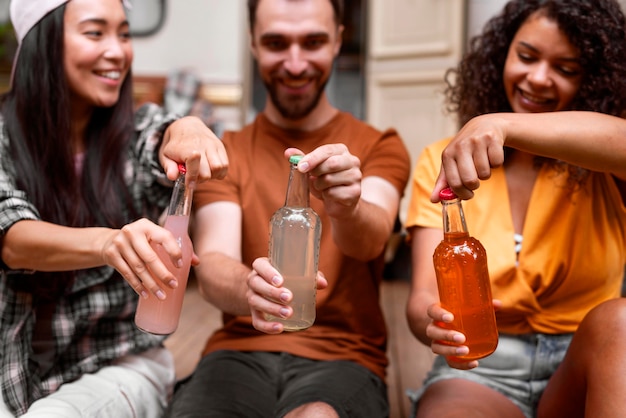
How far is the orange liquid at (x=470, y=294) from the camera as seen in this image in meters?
1.08

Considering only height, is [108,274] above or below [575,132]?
below

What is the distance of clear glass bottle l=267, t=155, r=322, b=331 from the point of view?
1.10m

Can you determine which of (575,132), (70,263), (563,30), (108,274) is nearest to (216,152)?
(70,263)

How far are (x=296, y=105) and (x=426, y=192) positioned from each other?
0.40m

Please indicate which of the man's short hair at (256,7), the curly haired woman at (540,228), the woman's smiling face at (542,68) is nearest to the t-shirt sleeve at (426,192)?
the curly haired woman at (540,228)

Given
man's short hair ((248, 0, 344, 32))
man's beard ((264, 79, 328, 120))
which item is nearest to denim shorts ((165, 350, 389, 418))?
man's beard ((264, 79, 328, 120))

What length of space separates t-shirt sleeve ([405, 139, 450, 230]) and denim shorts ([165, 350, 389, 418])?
1.10 feet

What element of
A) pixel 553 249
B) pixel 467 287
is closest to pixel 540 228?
pixel 553 249

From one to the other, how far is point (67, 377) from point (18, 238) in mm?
342

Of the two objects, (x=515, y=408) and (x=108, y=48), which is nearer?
(x=515, y=408)

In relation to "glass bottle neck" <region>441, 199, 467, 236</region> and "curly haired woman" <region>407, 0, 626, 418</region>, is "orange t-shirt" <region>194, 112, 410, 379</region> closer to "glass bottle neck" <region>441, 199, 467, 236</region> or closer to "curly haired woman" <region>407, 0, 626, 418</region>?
"curly haired woman" <region>407, 0, 626, 418</region>

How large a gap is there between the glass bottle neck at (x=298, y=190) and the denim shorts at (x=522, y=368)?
1.70 feet

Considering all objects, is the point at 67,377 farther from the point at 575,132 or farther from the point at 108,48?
the point at 575,132

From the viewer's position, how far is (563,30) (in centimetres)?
132
